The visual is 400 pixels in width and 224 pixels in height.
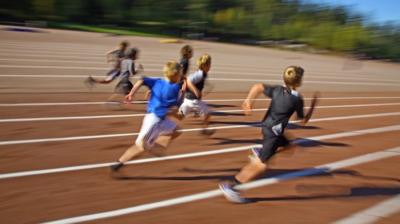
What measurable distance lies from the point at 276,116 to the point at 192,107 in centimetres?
371

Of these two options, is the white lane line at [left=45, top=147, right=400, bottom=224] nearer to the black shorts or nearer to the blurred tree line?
the black shorts

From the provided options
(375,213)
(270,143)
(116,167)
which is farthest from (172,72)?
(375,213)

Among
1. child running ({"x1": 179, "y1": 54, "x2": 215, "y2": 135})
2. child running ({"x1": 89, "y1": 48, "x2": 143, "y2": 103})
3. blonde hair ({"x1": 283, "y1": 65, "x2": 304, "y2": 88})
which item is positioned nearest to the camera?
blonde hair ({"x1": 283, "y1": 65, "x2": 304, "y2": 88})

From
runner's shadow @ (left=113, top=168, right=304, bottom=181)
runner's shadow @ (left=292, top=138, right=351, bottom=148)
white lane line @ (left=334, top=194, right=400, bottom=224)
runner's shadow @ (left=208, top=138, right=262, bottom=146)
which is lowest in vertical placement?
runner's shadow @ (left=292, top=138, right=351, bottom=148)

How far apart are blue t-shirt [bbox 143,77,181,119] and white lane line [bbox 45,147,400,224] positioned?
4.11 feet

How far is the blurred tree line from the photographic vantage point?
2484 inches

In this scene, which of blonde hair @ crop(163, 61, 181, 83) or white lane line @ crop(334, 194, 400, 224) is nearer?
white lane line @ crop(334, 194, 400, 224)

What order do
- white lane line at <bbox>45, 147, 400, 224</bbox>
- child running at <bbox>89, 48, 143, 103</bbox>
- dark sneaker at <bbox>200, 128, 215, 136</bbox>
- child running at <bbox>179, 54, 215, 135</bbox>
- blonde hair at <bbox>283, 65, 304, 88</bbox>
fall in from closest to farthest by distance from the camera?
white lane line at <bbox>45, 147, 400, 224</bbox>, blonde hair at <bbox>283, 65, 304, 88</bbox>, child running at <bbox>179, 54, 215, 135</bbox>, dark sneaker at <bbox>200, 128, 215, 136</bbox>, child running at <bbox>89, 48, 143, 103</bbox>

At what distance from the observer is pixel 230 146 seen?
9.45 m

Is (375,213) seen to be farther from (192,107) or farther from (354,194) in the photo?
(192,107)

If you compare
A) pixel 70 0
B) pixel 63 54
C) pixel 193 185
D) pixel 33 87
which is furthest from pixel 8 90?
pixel 70 0

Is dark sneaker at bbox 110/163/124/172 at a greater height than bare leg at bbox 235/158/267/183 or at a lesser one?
lesser

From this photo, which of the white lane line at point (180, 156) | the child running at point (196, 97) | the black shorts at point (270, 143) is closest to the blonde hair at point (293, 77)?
the black shorts at point (270, 143)

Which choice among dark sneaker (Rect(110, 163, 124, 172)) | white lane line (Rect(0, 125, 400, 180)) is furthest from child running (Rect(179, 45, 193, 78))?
dark sneaker (Rect(110, 163, 124, 172))
